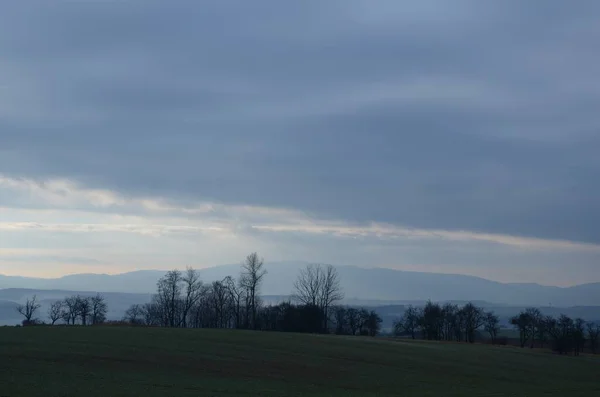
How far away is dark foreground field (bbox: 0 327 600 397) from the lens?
116ft

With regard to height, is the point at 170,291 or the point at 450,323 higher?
the point at 170,291

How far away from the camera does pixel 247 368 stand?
47.2m

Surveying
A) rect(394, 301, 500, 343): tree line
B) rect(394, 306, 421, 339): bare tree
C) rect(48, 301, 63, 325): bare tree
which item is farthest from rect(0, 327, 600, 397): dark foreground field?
rect(48, 301, 63, 325): bare tree

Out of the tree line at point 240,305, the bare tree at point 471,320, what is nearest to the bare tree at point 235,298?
the tree line at point 240,305

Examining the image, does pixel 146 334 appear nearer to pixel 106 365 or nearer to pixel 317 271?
pixel 106 365

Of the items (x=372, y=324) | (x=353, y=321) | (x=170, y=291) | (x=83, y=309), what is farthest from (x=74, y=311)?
(x=372, y=324)

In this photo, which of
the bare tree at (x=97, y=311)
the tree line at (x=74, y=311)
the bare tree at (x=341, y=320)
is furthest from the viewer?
the bare tree at (x=97, y=311)

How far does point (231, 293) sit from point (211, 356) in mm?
82786

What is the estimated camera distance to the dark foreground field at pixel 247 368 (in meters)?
35.5

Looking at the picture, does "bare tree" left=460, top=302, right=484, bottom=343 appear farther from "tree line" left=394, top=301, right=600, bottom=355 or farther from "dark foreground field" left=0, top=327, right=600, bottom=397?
"dark foreground field" left=0, top=327, right=600, bottom=397

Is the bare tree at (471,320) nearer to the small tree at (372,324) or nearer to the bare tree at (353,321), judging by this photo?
the small tree at (372,324)

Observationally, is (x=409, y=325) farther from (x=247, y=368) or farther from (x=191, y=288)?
(x=247, y=368)

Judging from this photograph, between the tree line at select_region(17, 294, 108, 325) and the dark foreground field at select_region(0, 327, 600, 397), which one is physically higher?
the tree line at select_region(17, 294, 108, 325)

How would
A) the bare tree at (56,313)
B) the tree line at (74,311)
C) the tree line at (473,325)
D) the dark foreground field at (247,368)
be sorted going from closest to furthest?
1. the dark foreground field at (247,368)
2. the tree line at (473,325)
3. the tree line at (74,311)
4. the bare tree at (56,313)
